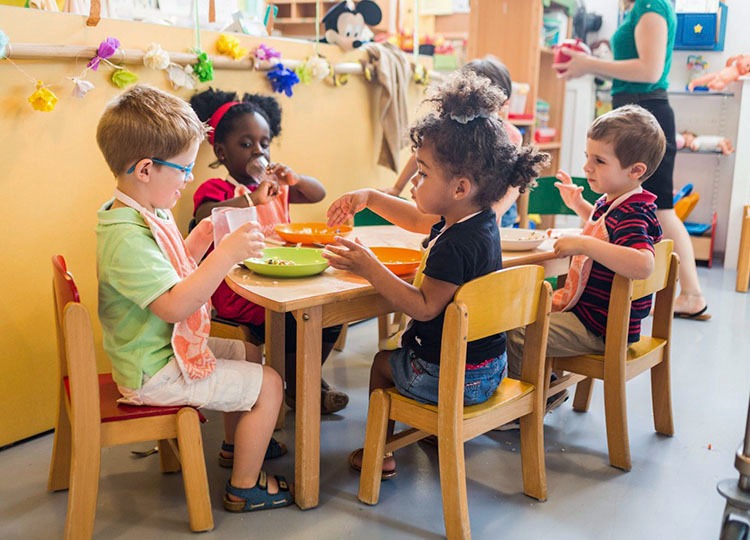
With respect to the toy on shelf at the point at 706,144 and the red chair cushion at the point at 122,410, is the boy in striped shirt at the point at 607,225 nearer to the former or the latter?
the red chair cushion at the point at 122,410

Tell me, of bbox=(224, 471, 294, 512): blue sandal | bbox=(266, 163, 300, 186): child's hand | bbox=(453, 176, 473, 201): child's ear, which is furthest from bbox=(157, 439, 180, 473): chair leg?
bbox=(453, 176, 473, 201): child's ear

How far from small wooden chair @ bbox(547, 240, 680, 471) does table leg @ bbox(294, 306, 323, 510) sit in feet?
2.40

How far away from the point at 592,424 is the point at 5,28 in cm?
209

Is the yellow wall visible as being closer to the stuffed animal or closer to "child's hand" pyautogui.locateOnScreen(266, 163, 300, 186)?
"child's hand" pyautogui.locateOnScreen(266, 163, 300, 186)

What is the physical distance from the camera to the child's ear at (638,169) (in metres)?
2.12

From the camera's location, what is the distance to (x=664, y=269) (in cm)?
214

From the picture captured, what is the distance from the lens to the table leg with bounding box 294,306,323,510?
1.73 meters

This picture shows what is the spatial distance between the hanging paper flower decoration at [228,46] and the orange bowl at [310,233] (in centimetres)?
73

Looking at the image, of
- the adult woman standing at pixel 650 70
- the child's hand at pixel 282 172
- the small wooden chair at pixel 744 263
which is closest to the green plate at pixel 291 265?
the child's hand at pixel 282 172

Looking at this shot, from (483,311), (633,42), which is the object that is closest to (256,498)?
(483,311)

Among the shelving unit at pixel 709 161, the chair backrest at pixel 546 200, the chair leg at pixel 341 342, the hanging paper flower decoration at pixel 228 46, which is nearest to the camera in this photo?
the hanging paper flower decoration at pixel 228 46

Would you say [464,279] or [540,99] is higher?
[540,99]

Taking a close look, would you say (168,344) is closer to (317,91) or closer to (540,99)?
(317,91)

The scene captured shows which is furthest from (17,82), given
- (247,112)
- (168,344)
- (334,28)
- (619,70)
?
(619,70)
